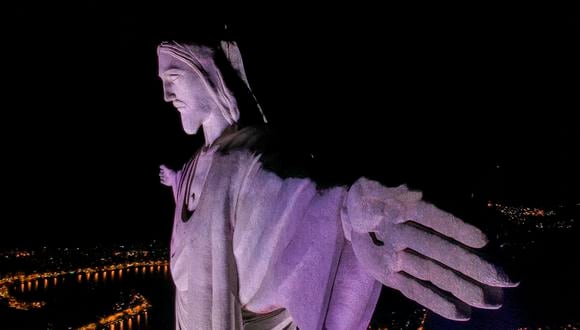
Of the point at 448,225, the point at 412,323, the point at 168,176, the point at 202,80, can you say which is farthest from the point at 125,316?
the point at 448,225

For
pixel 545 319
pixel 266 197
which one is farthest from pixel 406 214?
pixel 545 319

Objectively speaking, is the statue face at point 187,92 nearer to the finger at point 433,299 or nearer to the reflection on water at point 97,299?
the finger at point 433,299

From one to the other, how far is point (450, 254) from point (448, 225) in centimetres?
7

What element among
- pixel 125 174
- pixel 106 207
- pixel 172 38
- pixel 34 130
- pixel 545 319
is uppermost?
pixel 172 38

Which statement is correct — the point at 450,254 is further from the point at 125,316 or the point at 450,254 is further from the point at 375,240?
the point at 125,316

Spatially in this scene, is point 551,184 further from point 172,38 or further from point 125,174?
point 172,38

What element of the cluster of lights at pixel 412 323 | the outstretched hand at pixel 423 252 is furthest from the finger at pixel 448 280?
the cluster of lights at pixel 412 323

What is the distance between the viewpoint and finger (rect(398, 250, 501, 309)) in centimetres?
118

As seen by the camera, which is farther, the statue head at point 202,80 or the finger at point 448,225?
the statue head at point 202,80

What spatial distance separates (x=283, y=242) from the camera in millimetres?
1679

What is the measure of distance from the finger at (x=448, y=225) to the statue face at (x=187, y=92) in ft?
3.50

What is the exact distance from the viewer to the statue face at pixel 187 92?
2.02 m

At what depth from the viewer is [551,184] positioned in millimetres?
6504

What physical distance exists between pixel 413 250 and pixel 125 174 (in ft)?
18.8
